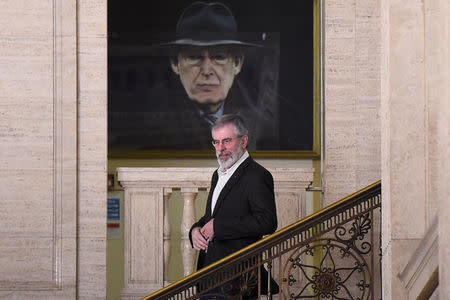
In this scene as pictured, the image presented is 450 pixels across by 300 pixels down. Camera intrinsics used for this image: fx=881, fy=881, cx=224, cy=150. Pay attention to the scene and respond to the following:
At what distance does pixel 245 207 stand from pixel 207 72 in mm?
4365

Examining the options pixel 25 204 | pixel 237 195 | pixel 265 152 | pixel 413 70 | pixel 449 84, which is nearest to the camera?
pixel 449 84

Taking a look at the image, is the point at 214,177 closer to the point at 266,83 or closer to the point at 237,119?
the point at 237,119

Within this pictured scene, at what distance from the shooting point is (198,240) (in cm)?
611

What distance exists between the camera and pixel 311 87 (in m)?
10.1

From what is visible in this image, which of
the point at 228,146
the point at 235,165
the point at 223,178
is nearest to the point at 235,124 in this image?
the point at 228,146

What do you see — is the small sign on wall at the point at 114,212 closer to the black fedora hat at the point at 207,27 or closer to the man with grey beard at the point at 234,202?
the black fedora hat at the point at 207,27

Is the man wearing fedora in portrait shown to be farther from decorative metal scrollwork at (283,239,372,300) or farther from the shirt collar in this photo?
the shirt collar

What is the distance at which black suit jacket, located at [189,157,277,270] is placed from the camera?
5.91m

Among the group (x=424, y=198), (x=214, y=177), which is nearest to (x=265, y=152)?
(x=214, y=177)

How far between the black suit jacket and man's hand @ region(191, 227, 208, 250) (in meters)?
0.10

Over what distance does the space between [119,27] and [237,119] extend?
4267mm

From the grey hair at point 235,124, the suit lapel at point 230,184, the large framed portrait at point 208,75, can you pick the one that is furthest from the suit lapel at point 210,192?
the large framed portrait at point 208,75

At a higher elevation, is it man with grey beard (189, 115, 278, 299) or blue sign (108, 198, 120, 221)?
man with grey beard (189, 115, 278, 299)

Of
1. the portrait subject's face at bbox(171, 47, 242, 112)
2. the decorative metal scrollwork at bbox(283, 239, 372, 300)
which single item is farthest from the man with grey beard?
the portrait subject's face at bbox(171, 47, 242, 112)
